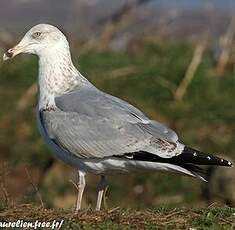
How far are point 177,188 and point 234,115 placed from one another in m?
1.84

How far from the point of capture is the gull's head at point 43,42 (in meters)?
8.09

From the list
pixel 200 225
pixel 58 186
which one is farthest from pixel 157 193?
pixel 200 225

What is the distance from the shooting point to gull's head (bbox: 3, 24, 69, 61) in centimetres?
809

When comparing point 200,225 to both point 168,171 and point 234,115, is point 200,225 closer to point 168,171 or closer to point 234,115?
point 168,171

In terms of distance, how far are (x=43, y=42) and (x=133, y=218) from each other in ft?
6.77

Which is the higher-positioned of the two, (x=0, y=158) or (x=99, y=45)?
(x=99, y=45)

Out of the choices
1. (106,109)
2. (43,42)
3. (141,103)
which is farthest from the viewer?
(141,103)

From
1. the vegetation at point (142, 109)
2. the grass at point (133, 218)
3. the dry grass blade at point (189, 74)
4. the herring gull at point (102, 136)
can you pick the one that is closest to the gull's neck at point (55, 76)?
the herring gull at point (102, 136)

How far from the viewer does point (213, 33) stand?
17.8 metres

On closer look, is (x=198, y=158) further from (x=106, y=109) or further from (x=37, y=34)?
(x=37, y=34)

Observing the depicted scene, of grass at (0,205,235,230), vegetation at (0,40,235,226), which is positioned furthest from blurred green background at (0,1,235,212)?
grass at (0,205,235,230)

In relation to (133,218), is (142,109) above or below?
above

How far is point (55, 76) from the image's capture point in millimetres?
7945

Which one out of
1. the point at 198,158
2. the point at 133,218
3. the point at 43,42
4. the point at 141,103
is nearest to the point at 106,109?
the point at 198,158
